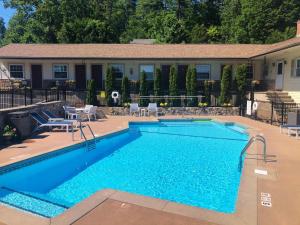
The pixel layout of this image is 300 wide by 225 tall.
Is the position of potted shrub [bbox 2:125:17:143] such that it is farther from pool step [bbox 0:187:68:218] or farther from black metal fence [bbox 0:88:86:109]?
black metal fence [bbox 0:88:86:109]

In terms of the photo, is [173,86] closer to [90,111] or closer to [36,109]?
[90,111]

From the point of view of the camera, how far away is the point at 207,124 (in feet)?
52.6

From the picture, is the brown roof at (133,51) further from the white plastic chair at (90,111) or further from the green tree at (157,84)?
the white plastic chair at (90,111)

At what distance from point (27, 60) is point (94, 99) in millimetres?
6051

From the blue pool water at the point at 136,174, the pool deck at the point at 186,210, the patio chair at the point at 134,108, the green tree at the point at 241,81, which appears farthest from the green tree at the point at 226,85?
the pool deck at the point at 186,210

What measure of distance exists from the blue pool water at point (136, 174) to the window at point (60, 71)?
10.3 meters

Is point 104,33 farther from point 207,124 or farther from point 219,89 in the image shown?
point 207,124

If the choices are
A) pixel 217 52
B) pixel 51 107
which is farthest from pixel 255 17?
pixel 51 107

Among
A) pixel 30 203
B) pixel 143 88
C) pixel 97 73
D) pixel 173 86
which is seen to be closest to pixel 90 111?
pixel 143 88

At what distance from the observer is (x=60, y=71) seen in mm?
20719

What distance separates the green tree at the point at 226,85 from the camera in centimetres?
1825

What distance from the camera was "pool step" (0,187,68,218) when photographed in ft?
17.3

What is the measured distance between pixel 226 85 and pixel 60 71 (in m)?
11.4

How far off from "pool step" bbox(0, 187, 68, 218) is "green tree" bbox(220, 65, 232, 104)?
572 inches
